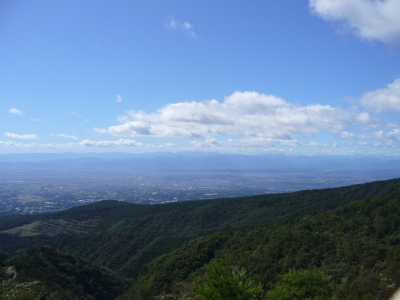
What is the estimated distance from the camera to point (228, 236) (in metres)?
31.7

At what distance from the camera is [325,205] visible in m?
44.0

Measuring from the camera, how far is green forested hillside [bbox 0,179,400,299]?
19.0 m

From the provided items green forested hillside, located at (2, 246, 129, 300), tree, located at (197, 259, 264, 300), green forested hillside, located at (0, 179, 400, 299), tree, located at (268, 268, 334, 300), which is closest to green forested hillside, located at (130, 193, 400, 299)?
green forested hillside, located at (0, 179, 400, 299)

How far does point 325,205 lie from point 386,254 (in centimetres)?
2901

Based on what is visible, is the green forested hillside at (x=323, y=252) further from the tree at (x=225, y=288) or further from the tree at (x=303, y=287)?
the tree at (x=225, y=288)

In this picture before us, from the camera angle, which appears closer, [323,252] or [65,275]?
[323,252]

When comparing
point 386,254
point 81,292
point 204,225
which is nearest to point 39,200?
point 204,225

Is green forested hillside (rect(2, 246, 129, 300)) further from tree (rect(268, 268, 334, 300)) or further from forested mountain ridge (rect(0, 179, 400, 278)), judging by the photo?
tree (rect(268, 268, 334, 300))

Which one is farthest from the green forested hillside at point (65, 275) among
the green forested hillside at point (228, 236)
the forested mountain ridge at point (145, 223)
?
the forested mountain ridge at point (145, 223)

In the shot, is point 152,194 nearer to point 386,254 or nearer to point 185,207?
point 185,207

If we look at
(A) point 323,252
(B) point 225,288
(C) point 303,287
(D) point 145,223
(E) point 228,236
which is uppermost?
(C) point 303,287

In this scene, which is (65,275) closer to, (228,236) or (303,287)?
(228,236)

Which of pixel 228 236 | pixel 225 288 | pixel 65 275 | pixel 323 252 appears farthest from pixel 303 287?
pixel 65 275

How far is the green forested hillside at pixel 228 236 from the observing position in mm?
18969
